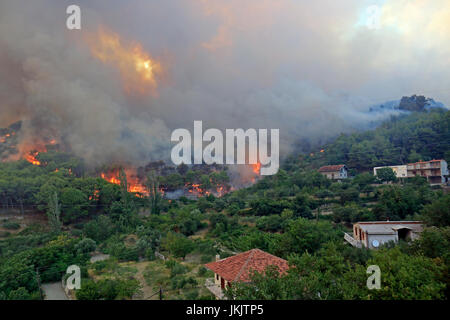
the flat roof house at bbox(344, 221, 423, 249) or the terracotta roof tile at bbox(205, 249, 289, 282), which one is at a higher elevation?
the flat roof house at bbox(344, 221, 423, 249)

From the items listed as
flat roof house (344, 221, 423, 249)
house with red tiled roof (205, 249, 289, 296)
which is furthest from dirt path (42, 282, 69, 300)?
flat roof house (344, 221, 423, 249)

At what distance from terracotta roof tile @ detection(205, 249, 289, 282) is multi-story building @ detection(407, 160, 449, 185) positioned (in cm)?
3465

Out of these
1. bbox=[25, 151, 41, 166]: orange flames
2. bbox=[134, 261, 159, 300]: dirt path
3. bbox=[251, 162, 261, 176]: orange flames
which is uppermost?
bbox=[25, 151, 41, 166]: orange flames

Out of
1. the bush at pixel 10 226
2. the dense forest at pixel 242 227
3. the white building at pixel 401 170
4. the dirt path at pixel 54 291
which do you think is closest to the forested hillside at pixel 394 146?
the dense forest at pixel 242 227

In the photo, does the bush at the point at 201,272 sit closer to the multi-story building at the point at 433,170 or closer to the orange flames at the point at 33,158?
the multi-story building at the point at 433,170

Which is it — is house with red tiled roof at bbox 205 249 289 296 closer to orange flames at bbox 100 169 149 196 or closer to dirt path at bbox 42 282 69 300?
dirt path at bbox 42 282 69 300

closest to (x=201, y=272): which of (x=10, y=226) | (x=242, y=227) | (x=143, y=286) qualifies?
(x=143, y=286)

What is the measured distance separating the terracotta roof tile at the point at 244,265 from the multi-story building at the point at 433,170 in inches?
1364

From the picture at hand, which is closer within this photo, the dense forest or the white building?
the dense forest

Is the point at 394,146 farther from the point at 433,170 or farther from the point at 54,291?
the point at 54,291

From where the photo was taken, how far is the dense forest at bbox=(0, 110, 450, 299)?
9281mm

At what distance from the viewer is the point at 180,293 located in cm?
1761
